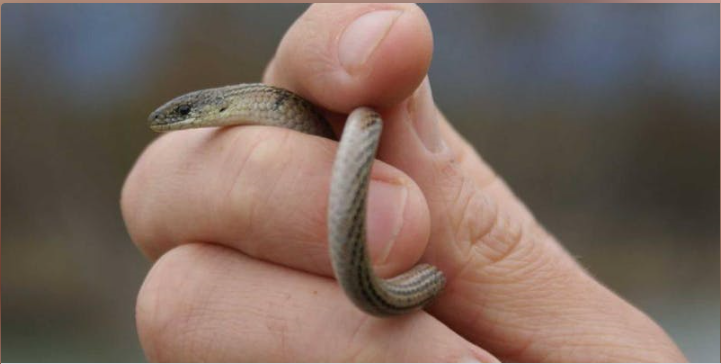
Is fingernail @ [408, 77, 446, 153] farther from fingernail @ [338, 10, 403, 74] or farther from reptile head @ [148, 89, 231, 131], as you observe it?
reptile head @ [148, 89, 231, 131]

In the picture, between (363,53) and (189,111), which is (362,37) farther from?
(189,111)

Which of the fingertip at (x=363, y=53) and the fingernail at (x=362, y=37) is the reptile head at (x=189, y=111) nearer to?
the fingertip at (x=363, y=53)

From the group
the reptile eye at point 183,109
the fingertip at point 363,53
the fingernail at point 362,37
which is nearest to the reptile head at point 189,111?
the reptile eye at point 183,109

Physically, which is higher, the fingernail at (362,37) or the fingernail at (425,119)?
the fingernail at (362,37)

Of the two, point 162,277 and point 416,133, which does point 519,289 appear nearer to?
point 416,133

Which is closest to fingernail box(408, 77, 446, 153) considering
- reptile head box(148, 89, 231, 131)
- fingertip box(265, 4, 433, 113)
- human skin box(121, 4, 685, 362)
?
human skin box(121, 4, 685, 362)

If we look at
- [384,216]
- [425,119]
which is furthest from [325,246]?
[425,119]

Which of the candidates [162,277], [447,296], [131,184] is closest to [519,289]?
[447,296]
